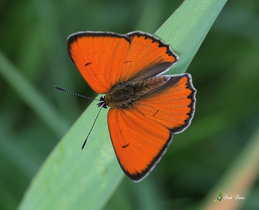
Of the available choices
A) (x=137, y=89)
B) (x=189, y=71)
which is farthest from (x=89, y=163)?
(x=189, y=71)

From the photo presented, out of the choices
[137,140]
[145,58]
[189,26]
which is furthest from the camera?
[145,58]

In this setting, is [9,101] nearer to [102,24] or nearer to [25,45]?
[25,45]

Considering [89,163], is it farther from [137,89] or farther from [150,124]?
[137,89]

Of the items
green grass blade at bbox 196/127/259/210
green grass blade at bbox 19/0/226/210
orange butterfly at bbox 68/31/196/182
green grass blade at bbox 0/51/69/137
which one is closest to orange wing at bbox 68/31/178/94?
orange butterfly at bbox 68/31/196/182

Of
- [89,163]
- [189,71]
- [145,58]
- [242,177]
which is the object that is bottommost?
[242,177]

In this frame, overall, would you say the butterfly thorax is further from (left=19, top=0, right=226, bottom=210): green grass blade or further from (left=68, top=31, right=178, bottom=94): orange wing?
(left=19, top=0, right=226, bottom=210): green grass blade

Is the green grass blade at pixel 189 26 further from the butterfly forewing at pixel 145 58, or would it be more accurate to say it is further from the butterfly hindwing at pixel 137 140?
the butterfly hindwing at pixel 137 140
